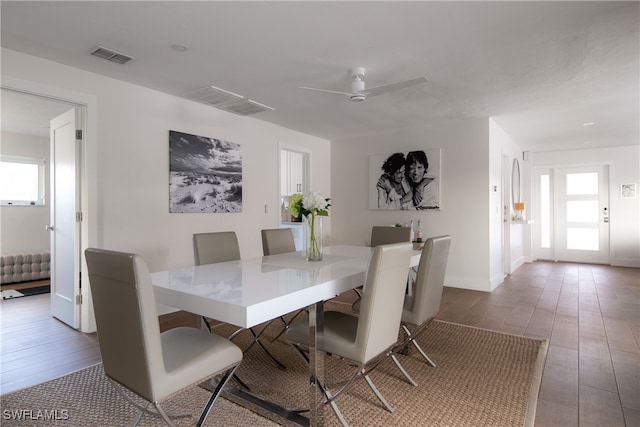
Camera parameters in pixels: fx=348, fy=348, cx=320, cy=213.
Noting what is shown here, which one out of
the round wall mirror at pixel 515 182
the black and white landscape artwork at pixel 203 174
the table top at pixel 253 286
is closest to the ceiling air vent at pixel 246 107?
the black and white landscape artwork at pixel 203 174

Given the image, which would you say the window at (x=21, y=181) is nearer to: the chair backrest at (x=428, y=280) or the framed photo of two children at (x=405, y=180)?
the framed photo of two children at (x=405, y=180)

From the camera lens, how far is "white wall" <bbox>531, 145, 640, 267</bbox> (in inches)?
266

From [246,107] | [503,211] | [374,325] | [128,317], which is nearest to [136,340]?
[128,317]

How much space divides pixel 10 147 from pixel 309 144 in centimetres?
503

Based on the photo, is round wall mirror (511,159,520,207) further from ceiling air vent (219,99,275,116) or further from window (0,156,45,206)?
window (0,156,45,206)

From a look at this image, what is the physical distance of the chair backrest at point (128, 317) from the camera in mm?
1280

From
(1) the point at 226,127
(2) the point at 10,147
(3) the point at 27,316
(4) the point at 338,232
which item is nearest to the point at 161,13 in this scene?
(1) the point at 226,127

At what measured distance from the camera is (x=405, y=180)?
5.53 metres

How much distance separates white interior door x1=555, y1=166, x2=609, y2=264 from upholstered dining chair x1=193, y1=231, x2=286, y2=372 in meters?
7.50

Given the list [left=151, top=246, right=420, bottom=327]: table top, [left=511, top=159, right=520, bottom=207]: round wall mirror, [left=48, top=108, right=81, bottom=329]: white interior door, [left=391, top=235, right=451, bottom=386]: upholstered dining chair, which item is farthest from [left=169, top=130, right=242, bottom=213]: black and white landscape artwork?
[left=511, top=159, right=520, bottom=207]: round wall mirror

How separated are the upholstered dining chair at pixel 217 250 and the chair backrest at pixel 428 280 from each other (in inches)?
40.2

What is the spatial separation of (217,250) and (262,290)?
4.35 feet

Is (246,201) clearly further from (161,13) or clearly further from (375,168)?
(161,13)

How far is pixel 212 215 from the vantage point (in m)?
4.23
